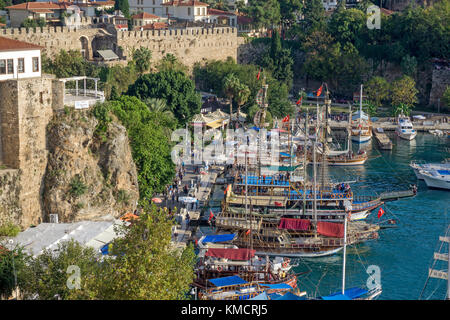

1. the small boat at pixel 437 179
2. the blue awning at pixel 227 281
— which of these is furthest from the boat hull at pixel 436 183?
the blue awning at pixel 227 281

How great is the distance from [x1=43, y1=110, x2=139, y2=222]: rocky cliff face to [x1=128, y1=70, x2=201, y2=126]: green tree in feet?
55.3

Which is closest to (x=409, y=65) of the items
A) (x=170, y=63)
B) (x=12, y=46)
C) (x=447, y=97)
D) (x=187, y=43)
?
(x=447, y=97)

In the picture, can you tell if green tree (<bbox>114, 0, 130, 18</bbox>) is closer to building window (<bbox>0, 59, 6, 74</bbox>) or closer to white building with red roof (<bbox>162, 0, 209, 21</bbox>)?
white building with red roof (<bbox>162, 0, 209, 21</bbox>)

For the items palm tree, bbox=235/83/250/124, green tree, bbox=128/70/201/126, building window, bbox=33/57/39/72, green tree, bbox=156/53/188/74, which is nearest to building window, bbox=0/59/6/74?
building window, bbox=33/57/39/72

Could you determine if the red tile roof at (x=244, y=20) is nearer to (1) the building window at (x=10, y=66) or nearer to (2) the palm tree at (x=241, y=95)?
(2) the palm tree at (x=241, y=95)

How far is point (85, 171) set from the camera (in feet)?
132

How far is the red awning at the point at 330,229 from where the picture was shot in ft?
137

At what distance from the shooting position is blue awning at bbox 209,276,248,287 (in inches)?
1335

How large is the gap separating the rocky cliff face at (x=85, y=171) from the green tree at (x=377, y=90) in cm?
3947

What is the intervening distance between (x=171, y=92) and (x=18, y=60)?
2198cm

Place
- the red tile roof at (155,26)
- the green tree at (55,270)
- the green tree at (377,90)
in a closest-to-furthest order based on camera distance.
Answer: the green tree at (55,270)
the green tree at (377,90)
the red tile roof at (155,26)

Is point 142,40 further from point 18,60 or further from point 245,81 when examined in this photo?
point 18,60

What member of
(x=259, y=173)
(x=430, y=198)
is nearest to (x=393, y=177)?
(x=430, y=198)
